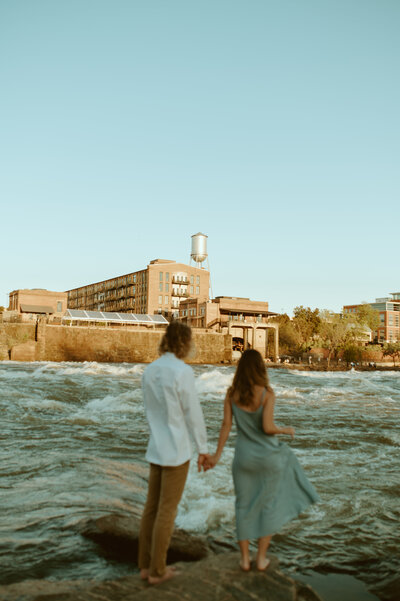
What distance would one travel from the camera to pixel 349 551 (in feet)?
15.3

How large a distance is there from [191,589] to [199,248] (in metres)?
89.9

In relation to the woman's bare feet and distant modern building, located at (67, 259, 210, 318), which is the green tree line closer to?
distant modern building, located at (67, 259, 210, 318)

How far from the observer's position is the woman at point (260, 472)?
3.45 meters

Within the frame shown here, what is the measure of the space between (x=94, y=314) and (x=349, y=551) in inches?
2406

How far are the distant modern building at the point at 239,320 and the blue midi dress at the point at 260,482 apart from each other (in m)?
62.8

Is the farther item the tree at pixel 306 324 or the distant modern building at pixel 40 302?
the tree at pixel 306 324

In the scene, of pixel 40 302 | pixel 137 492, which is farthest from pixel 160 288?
pixel 137 492

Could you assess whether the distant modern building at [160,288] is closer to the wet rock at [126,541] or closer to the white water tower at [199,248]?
the white water tower at [199,248]

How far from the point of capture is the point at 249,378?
3.51 meters

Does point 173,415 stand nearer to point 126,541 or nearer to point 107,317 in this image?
point 126,541

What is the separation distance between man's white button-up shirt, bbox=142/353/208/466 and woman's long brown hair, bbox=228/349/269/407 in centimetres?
35

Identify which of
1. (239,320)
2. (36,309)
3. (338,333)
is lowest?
(338,333)

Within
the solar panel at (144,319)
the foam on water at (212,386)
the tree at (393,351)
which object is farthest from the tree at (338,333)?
the foam on water at (212,386)

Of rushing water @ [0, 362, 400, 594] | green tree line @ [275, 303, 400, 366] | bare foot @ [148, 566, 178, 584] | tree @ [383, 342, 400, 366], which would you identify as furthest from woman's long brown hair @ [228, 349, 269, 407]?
tree @ [383, 342, 400, 366]
